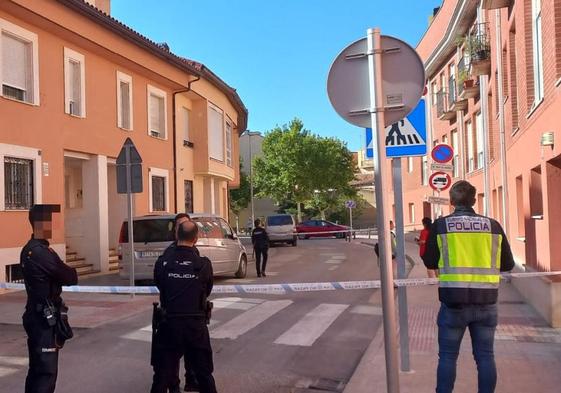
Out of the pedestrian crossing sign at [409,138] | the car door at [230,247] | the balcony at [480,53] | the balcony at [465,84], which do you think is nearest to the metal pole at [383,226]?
the pedestrian crossing sign at [409,138]

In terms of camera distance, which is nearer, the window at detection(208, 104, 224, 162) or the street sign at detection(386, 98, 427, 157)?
the street sign at detection(386, 98, 427, 157)

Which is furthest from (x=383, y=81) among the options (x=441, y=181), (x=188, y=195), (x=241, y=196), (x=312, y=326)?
(x=241, y=196)

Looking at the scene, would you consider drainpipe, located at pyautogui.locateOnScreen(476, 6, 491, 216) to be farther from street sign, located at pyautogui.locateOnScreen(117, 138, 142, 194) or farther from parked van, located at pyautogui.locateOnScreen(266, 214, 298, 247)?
parked van, located at pyautogui.locateOnScreen(266, 214, 298, 247)

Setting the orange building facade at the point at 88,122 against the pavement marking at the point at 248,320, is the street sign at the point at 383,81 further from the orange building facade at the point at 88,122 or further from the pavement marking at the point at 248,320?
the orange building facade at the point at 88,122

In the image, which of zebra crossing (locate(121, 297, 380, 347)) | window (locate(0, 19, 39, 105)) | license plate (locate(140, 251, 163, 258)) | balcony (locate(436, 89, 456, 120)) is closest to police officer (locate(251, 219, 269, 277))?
license plate (locate(140, 251, 163, 258))

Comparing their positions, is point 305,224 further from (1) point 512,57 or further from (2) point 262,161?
(1) point 512,57

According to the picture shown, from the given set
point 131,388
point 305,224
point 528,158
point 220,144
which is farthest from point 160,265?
point 305,224

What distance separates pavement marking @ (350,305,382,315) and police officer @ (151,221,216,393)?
5802 millimetres

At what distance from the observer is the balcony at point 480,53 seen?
752 inches

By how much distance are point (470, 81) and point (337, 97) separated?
18596 millimetres

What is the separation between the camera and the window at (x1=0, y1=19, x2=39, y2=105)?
13.4m

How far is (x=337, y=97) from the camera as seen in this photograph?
4.61 m

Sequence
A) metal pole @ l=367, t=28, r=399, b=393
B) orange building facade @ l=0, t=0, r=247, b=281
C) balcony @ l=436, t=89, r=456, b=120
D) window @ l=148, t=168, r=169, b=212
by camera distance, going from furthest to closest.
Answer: balcony @ l=436, t=89, r=456, b=120 < window @ l=148, t=168, r=169, b=212 < orange building facade @ l=0, t=0, r=247, b=281 < metal pole @ l=367, t=28, r=399, b=393

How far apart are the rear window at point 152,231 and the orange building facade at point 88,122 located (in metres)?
2.67
